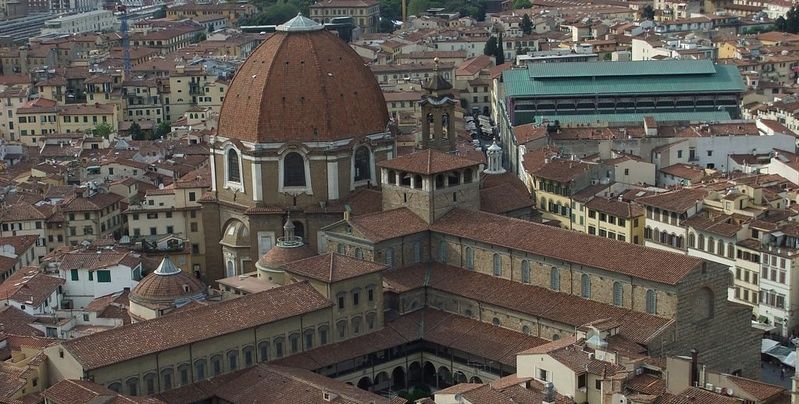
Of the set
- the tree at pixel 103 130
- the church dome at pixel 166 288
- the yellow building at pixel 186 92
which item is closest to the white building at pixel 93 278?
the church dome at pixel 166 288

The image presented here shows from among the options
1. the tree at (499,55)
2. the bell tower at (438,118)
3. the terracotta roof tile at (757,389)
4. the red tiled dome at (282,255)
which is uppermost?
the bell tower at (438,118)

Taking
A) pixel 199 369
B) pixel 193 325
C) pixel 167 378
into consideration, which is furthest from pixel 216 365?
pixel 167 378

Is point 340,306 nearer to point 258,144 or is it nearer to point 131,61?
point 258,144

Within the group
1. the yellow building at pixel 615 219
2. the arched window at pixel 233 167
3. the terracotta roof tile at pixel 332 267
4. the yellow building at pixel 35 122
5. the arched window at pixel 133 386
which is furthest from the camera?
the yellow building at pixel 35 122

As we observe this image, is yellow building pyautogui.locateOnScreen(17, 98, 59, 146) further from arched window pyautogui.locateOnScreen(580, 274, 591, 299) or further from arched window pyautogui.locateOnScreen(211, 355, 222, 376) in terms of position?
arched window pyautogui.locateOnScreen(580, 274, 591, 299)

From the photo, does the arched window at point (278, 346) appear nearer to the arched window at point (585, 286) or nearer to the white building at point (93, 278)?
the arched window at point (585, 286)

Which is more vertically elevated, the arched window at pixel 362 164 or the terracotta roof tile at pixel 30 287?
the arched window at pixel 362 164
